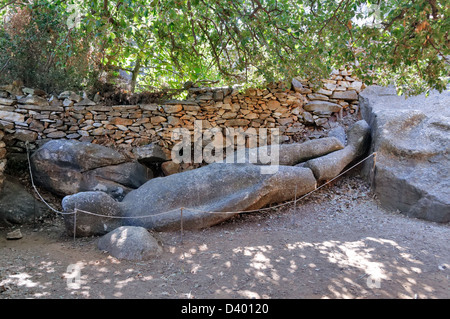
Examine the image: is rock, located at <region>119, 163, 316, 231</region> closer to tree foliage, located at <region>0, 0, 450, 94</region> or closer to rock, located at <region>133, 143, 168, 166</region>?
rock, located at <region>133, 143, 168, 166</region>

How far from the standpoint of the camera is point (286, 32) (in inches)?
201

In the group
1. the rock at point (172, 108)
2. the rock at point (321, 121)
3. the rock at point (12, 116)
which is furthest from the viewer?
the rock at point (321, 121)

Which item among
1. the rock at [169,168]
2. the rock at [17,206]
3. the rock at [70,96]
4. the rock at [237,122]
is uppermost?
the rock at [70,96]

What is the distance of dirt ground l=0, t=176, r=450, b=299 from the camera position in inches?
109

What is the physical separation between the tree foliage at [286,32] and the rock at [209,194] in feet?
6.02

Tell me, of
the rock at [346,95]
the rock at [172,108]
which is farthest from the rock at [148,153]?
the rock at [346,95]

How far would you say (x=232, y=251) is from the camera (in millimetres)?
3760

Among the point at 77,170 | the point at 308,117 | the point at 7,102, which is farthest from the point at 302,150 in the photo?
the point at 7,102

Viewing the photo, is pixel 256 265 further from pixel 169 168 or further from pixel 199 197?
pixel 169 168

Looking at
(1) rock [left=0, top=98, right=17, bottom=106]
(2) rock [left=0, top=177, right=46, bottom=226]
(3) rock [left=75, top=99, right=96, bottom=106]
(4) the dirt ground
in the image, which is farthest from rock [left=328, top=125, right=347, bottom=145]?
(1) rock [left=0, top=98, right=17, bottom=106]

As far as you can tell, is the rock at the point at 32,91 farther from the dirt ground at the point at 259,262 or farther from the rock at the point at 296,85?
the rock at the point at 296,85

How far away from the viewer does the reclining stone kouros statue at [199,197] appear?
172 inches

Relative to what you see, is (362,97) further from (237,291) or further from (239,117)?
(237,291)

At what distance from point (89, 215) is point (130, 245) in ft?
3.62
